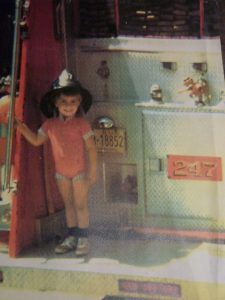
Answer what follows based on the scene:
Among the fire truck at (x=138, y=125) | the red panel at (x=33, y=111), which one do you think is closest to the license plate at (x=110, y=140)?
the fire truck at (x=138, y=125)

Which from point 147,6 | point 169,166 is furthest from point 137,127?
point 147,6

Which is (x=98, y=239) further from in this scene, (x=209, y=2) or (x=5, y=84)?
(x=209, y=2)

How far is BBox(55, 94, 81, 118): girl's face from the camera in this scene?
3.91ft

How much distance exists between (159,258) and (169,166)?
16 centimetres

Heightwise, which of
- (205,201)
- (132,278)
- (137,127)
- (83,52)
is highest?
(83,52)

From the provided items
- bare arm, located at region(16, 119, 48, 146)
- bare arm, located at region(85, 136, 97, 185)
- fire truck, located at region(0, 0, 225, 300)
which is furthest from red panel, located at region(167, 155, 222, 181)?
bare arm, located at region(16, 119, 48, 146)

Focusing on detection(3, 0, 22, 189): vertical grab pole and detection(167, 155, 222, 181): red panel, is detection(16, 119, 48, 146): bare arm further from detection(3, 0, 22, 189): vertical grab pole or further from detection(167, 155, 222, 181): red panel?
detection(167, 155, 222, 181): red panel

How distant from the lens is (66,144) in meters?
1.22

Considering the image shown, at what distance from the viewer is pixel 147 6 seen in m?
1.15

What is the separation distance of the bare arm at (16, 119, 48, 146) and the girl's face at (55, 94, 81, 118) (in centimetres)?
6

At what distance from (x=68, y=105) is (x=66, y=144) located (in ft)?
0.23

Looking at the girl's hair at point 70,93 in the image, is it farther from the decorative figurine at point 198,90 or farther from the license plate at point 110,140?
the decorative figurine at point 198,90

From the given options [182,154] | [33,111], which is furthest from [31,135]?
[182,154]

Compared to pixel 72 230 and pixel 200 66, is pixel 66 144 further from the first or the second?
pixel 200 66
